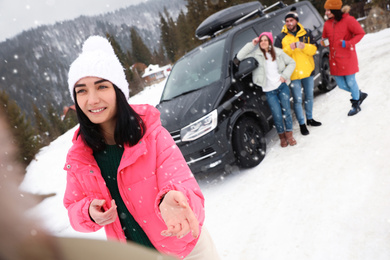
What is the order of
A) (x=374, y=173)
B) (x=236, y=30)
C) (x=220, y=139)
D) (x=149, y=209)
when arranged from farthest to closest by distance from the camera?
1. (x=236, y=30)
2. (x=220, y=139)
3. (x=374, y=173)
4. (x=149, y=209)

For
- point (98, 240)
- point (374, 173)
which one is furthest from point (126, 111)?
point (374, 173)

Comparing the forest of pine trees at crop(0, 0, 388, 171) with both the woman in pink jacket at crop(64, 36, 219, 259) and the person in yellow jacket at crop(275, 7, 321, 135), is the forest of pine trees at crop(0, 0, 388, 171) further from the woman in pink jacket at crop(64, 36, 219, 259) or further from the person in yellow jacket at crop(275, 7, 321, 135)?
the person in yellow jacket at crop(275, 7, 321, 135)

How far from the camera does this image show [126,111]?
5.46ft

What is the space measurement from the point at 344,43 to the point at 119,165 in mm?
4615

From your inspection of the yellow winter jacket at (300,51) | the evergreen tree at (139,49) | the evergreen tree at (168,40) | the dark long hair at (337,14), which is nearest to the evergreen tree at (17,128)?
the yellow winter jacket at (300,51)

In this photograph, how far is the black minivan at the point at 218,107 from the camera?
4.03m

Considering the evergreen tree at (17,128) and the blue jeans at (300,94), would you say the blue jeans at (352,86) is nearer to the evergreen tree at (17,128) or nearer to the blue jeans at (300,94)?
the blue jeans at (300,94)

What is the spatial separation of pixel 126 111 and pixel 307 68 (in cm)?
399

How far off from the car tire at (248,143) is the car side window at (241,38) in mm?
1243

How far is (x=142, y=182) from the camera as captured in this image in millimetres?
1549

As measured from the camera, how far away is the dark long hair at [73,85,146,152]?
1.59 m

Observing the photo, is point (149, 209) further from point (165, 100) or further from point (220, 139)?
point (165, 100)

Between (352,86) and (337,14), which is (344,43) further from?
(352,86)

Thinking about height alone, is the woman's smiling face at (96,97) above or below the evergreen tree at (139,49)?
below
